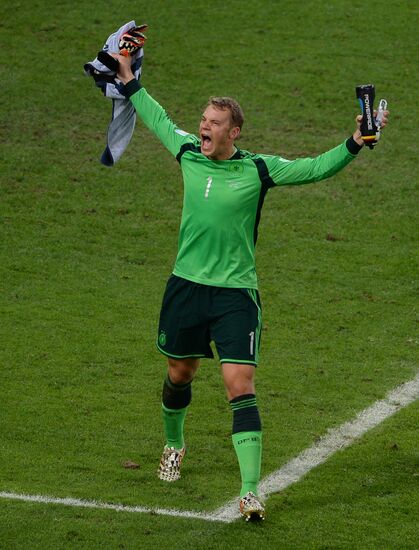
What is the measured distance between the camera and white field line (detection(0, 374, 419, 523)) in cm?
812

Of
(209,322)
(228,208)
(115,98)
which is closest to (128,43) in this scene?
(115,98)

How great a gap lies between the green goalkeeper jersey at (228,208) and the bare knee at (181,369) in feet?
1.99

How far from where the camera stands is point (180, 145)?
28.1ft

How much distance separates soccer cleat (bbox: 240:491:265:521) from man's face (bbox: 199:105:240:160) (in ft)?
7.21

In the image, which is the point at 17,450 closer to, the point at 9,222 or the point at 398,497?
the point at 398,497

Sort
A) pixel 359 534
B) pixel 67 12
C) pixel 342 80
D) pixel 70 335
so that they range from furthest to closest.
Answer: pixel 67 12 < pixel 342 80 < pixel 70 335 < pixel 359 534

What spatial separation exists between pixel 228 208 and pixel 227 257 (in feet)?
1.05

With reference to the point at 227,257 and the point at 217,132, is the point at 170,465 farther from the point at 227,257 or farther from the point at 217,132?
the point at 217,132

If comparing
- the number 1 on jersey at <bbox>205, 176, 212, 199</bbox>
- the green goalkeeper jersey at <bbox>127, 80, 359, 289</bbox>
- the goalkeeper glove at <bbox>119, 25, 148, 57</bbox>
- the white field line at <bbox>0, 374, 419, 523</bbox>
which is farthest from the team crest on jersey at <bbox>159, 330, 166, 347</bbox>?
the goalkeeper glove at <bbox>119, 25, 148, 57</bbox>

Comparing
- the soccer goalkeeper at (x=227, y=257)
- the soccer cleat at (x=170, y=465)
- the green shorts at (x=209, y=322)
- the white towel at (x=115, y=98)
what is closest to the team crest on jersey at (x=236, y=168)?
the soccer goalkeeper at (x=227, y=257)

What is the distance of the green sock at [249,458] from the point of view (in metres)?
7.93

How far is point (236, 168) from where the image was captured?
827 centimetres

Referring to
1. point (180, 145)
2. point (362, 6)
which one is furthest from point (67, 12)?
point (180, 145)

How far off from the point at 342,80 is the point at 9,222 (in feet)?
21.8
